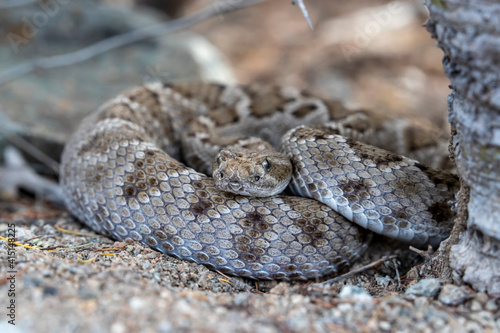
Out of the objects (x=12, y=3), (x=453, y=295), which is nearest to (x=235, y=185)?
(x=453, y=295)

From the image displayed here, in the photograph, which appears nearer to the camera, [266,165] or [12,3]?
[266,165]

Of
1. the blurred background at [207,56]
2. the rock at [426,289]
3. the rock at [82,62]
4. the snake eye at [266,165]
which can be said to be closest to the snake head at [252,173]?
the snake eye at [266,165]

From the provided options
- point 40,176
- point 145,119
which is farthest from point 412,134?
point 40,176

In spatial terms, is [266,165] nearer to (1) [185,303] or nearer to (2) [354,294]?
(2) [354,294]

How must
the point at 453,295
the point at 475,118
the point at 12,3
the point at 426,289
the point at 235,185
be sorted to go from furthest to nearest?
the point at 12,3
the point at 235,185
the point at 426,289
the point at 453,295
the point at 475,118

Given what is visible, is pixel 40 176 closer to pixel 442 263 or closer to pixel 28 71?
pixel 28 71

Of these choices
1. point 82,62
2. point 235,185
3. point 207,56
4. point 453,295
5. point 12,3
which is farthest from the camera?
point 207,56
